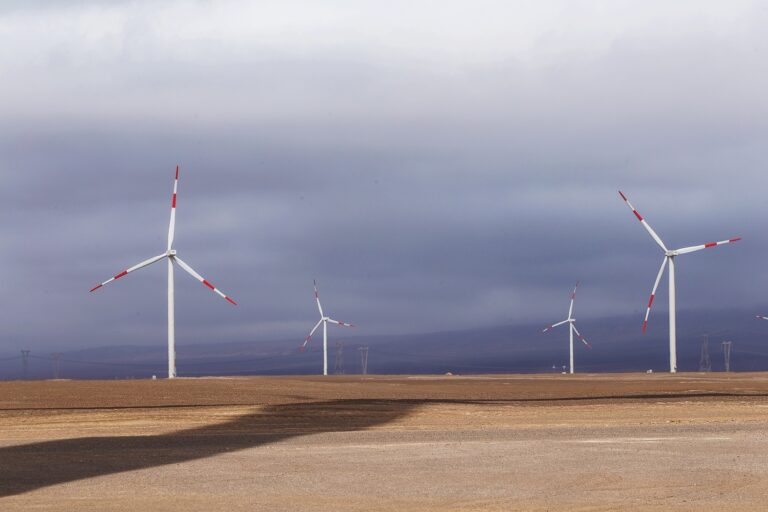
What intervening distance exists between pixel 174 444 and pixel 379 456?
22.5 ft

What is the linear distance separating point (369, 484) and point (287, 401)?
31.2 m

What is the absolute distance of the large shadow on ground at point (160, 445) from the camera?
2764cm

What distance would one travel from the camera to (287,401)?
5641 centimetres

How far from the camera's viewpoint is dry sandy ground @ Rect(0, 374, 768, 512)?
23234 millimetres

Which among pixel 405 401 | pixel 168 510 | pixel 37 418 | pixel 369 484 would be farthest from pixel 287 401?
pixel 168 510

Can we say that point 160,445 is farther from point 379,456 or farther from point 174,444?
point 379,456

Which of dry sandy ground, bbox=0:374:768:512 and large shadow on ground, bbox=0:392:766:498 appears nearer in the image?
dry sandy ground, bbox=0:374:768:512

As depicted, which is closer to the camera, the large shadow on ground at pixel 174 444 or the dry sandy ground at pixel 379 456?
the dry sandy ground at pixel 379 456

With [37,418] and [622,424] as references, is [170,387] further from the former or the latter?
[622,424]

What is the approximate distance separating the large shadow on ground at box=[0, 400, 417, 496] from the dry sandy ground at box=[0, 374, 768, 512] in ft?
0.19

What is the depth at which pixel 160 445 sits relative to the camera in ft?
113

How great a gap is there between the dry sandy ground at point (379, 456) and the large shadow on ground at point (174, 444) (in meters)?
0.07

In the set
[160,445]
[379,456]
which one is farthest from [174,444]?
[379,456]

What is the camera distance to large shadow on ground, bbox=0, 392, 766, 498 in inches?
1091
